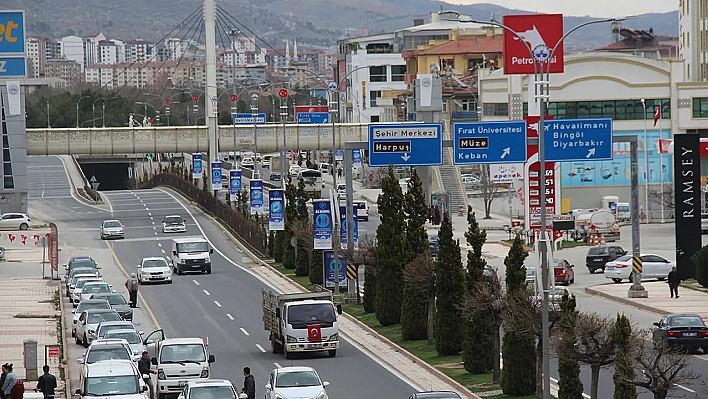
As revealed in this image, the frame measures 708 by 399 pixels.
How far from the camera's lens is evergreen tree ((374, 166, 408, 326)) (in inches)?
1629

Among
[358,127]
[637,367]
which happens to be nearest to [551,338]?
[637,367]

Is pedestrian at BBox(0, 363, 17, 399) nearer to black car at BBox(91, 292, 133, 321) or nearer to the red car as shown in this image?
black car at BBox(91, 292, 133, 321)

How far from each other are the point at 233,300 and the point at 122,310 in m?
9.35

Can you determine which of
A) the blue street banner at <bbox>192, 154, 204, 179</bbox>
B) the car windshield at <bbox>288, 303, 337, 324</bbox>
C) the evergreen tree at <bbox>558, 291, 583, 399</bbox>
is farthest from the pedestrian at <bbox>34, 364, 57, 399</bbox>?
the blue street banner at <bbox>192, 154, 204, 179</bbox>

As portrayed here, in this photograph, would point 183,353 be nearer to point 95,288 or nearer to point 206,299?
point 95,288

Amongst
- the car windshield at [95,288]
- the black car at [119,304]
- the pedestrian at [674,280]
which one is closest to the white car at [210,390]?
the black car at [119,304]

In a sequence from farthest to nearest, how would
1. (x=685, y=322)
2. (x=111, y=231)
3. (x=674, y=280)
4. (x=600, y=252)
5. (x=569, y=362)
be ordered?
1. (x=111, y=231)
2. (x=600, y=252)
3. (x=674, y=280)
4. (x=685, y=322)
5. (x=569, y=362)

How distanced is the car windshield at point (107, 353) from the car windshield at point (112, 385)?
4064mm

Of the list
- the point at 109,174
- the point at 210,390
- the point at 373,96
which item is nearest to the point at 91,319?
the point at 210,390

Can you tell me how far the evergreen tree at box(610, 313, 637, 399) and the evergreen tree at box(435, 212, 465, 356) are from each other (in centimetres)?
1072

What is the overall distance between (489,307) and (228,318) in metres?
17.3

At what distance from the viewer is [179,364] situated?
3034cm

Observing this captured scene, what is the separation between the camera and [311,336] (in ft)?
118

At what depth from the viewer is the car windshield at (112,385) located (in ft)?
85.2
